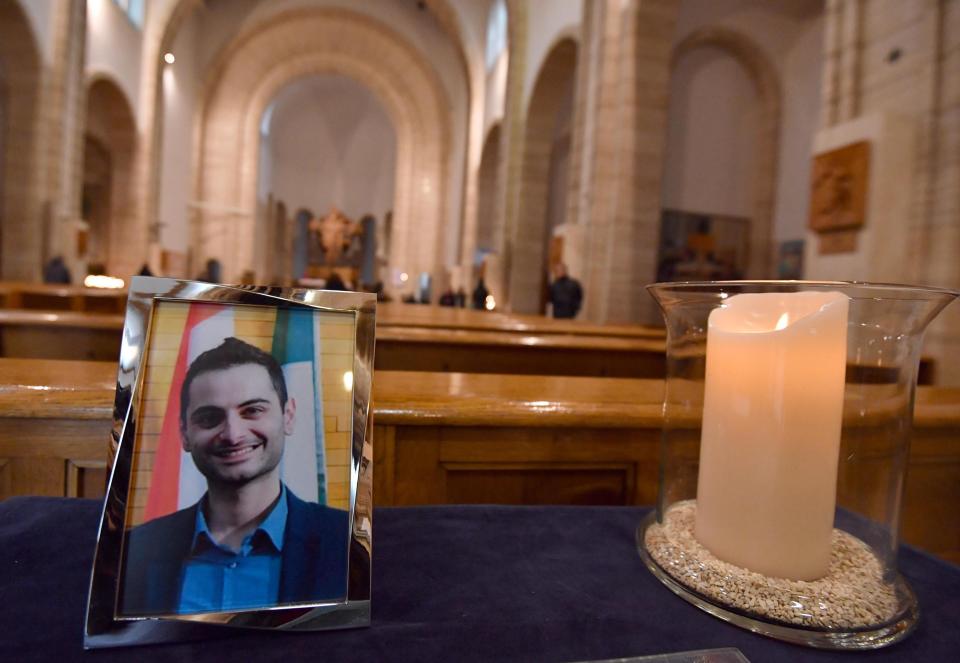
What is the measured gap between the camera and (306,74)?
18562mm

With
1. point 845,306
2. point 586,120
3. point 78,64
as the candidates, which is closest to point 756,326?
point 845,306

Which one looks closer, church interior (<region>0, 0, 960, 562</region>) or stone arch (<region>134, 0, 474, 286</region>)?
church interior (<region>0, 0, 960, 562</region>)

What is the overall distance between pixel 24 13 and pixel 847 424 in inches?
464

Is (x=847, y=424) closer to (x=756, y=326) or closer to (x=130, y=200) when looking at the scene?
(x=756, y=326)

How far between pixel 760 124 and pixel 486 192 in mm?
6952

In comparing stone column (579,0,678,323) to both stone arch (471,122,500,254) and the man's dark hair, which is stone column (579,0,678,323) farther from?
the man's dark hair

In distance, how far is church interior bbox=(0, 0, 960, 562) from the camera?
1.10 metres

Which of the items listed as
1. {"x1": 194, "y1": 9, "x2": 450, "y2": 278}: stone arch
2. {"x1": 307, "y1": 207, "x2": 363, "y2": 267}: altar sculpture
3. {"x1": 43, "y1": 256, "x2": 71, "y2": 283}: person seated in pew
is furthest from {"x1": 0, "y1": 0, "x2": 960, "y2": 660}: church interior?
{"x1": 307, "y1": 207, "x2": 363, "y2": 267}: altar sculpture

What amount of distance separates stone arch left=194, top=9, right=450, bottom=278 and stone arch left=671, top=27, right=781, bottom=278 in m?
10.5

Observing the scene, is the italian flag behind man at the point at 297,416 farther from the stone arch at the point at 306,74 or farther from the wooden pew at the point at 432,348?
the stone arch at the point at 306,74

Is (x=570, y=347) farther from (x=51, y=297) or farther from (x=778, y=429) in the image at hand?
(x=51, y=297)

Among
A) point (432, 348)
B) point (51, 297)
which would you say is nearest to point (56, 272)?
point (51, 297)

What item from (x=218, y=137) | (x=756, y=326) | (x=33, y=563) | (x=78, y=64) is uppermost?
(x=218, y=137)

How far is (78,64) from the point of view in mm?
9883
